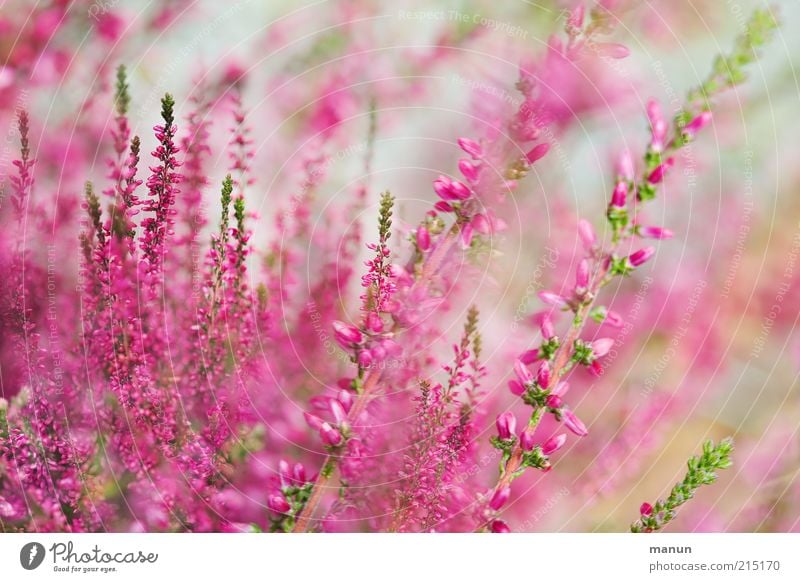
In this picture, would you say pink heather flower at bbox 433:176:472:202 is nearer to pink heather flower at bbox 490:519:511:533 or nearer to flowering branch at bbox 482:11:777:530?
flowering branch at bbox 482:11:777:530

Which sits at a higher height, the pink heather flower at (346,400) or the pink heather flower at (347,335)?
the pink heather flower at (347,335)

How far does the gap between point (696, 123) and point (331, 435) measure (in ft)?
1.62

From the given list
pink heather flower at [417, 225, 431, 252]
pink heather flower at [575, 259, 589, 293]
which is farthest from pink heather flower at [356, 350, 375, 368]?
pink heather flower at [575, 259, 589, 293]

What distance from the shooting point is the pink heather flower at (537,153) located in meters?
0.70

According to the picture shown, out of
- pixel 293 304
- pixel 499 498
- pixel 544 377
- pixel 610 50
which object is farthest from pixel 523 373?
pixel 610 50

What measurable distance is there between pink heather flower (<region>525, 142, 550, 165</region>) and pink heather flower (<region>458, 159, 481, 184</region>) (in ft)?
0.17

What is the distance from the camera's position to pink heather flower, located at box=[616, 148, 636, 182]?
2.44ft

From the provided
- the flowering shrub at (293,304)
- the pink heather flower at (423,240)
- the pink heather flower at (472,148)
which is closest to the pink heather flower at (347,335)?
the flowering shrub at (293,304)

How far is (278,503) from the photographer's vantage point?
2.32 feet

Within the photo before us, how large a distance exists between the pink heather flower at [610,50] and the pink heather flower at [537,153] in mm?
154

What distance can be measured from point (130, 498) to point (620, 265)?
538mm

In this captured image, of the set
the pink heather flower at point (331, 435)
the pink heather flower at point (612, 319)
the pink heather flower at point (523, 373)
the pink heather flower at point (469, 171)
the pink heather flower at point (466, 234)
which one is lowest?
the pink heather flower at point (331, 435)

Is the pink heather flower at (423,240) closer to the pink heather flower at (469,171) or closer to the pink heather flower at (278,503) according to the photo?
the pink heather flower at (469,171)

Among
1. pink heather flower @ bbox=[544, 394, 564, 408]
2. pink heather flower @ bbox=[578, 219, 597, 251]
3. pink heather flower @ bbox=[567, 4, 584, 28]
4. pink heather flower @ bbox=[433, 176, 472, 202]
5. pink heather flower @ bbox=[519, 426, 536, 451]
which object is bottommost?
pink heather flower @ bbox=[519, 426, 536, 451]
